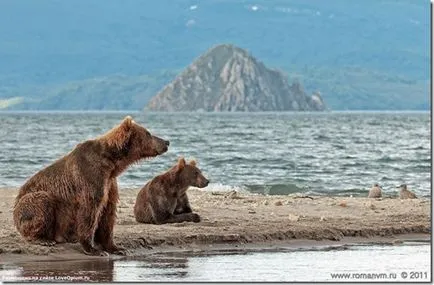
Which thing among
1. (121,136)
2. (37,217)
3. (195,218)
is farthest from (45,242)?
(195,218)

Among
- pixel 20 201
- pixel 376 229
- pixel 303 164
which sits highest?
pixel 20 201

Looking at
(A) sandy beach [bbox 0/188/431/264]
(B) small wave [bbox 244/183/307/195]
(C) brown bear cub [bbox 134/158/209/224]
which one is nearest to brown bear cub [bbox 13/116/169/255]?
(A) sandy beach [bbox 0/188/431/264]

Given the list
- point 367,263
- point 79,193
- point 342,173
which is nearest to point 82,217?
point 79,193

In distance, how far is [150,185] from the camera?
16906 mm

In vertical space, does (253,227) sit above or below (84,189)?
below

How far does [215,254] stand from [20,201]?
2407 mm

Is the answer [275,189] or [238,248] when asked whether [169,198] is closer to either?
[238,248]

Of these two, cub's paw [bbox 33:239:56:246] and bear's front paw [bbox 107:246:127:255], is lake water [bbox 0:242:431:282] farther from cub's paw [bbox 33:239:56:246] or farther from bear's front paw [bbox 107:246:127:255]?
cub's paw [bbox 33:239:56:246]

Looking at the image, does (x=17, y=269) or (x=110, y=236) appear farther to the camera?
(x=110, y=236)

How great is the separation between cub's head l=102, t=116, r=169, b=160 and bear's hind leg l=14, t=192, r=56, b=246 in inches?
38.3

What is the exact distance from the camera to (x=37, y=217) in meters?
12.9

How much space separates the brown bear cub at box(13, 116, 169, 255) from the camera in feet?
41.9

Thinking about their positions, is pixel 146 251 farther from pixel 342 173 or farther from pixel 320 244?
pixel 342 173

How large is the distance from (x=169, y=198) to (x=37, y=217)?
165 inches
